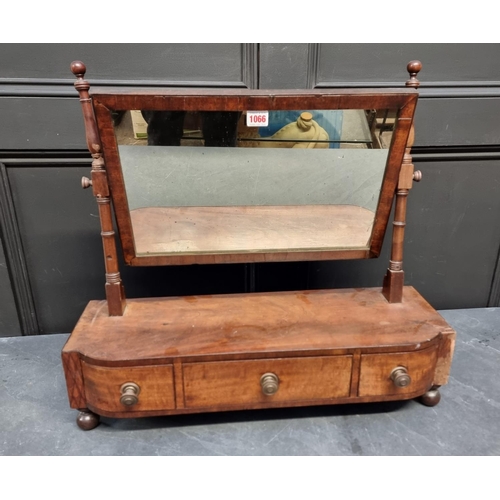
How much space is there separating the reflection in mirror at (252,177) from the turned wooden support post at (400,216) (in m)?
0.06

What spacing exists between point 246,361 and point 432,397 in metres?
0.59

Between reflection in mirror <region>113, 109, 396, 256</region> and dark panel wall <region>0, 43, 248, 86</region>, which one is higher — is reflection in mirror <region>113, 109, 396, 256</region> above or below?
below

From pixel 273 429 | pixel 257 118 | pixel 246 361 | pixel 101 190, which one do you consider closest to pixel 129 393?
pixel 246 361

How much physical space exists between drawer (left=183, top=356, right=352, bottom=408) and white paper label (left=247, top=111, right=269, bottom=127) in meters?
0.61

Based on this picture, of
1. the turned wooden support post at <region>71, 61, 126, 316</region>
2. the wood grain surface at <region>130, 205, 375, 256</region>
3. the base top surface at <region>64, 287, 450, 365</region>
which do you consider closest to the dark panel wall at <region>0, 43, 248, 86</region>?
the turned wooden support post at <region>71, 61, 126, 316</region>

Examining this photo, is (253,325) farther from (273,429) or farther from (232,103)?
(232,103)

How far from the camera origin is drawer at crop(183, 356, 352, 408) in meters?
1.10

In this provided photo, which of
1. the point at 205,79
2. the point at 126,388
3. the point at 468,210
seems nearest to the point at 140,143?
the point at 205,79

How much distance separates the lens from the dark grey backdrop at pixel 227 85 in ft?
4.52

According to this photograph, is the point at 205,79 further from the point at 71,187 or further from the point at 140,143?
the point at 71,187

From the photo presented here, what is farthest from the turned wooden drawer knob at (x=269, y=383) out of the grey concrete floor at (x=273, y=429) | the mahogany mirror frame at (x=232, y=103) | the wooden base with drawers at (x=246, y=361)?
the mahogany mirror frame at (x=232, y=103)

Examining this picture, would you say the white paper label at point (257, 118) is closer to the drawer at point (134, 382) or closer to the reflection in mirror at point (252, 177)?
the reflection in mirror at point (252, 177)

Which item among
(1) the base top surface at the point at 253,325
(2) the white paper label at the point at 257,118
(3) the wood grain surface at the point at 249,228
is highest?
(2) the white paper label at the point at 257,118

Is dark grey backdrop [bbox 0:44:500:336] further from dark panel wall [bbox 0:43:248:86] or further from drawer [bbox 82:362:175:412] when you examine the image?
drawer [bbox 82:362:175:412]
